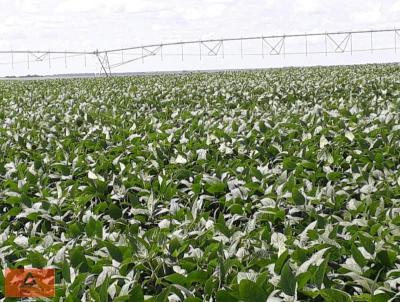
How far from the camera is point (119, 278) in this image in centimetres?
260

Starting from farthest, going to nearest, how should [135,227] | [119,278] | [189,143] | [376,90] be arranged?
[376,90], [189,143], [135,227], [119,278]

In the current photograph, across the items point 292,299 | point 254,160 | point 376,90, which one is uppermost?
point 376,90

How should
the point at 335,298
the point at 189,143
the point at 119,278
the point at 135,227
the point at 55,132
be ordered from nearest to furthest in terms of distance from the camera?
the point at 335,298, the point at 119,278, the point at 135,227, the point at 189,143, the point at 55,132

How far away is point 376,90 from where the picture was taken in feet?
37.6

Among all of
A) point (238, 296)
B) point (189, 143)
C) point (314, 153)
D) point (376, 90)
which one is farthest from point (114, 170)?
point (376, 90)

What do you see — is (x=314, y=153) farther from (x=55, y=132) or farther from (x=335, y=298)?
(x=55, y=132)

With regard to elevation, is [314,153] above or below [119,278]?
above

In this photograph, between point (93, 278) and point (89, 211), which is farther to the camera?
point (89, 211)

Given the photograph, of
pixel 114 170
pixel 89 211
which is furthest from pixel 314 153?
pixel 89 211

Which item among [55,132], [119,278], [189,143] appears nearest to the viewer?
[119,278]

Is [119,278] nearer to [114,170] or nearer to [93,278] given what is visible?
[93,278]

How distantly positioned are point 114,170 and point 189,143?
961 millimetres

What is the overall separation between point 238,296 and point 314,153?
280 centimetres

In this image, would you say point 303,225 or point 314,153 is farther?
point 314,153
